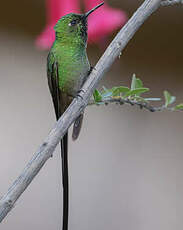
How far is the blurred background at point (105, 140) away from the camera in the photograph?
236cm

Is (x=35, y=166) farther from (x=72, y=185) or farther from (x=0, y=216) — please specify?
(x=72, y=185)

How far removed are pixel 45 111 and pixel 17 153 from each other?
274mm

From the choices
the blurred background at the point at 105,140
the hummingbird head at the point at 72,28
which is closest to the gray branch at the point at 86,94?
the hummingbird head at the point at 72,28

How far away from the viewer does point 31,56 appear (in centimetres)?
242

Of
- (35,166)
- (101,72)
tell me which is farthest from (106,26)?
(35,166)

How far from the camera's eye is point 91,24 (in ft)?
2.80

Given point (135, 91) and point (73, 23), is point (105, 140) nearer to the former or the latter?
point (73, 23)

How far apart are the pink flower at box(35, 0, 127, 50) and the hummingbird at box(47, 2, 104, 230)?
15cm

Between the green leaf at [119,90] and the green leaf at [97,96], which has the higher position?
the green leaf at [119,90]

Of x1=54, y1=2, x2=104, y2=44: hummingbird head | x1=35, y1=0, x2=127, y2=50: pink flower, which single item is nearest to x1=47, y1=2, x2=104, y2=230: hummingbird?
x1=54, y1=2, x2=104, y2=44: hummingbird head

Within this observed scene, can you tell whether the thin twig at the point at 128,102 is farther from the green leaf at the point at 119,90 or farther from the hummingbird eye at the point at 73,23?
the hummingbird eye at the point at 73,23

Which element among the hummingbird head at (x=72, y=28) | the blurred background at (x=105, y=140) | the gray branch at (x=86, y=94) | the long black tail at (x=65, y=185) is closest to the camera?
the gray branch at (x=86, y=94)

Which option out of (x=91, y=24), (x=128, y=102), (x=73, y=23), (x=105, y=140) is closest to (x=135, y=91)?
(x=128, y=102)

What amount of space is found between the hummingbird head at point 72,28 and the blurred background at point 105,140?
1.10 meters
